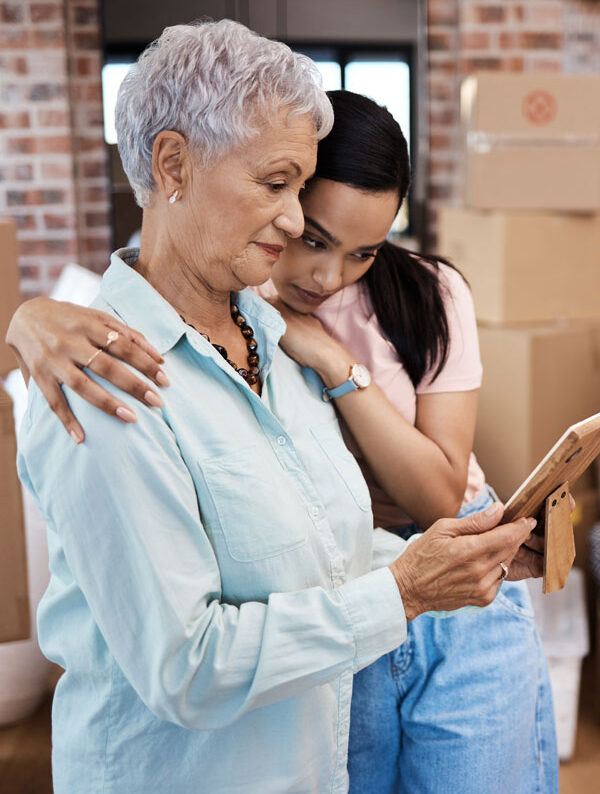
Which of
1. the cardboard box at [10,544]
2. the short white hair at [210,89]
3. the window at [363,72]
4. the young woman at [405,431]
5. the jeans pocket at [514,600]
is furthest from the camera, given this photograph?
the window at [363,72]

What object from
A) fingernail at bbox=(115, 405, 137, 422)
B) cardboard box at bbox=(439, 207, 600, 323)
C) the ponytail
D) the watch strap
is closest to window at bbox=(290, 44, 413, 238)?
cardboard box at bbox=(439, 207, 600, 323)

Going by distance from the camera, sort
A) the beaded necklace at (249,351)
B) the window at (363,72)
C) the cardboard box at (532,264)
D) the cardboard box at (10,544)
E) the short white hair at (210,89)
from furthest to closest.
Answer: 1. the window at (363,72)
2. the cardboard box at (532,264)
3. the cardboard box at (10,544)
4. the beaded necklace at (249,351)
5. the short white hair at (210,89)

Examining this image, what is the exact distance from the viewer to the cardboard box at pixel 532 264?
2410mm

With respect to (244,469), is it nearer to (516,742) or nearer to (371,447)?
(371,447)

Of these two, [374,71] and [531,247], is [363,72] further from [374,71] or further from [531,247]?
[531,247]

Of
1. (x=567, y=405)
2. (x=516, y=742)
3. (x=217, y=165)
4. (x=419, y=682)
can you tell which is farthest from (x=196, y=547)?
(x=567, y=405)

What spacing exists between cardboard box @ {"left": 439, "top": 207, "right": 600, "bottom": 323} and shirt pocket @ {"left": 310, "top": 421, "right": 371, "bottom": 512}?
4.47ft

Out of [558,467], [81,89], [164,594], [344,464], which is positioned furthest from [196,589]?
[81,89]

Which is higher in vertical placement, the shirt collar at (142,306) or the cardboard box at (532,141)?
the cardboard box at (532,141)

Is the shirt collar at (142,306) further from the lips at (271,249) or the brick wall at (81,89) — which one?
the brick wall at (81,89)

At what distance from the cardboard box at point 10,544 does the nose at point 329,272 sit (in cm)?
63

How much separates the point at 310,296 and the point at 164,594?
59 cm

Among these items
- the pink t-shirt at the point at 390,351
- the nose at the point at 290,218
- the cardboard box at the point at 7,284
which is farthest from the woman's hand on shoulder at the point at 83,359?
the cardboard box at the point at 7,284

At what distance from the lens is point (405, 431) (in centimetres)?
130
